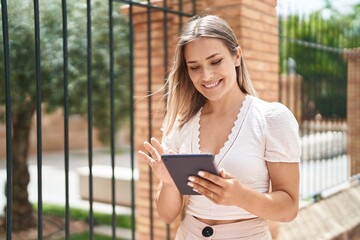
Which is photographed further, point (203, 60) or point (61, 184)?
point (61, 184)

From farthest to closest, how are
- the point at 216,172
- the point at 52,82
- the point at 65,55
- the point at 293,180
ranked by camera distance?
the point at 52,82 → the point at 65,55 → the point at 293,180 → the point at 216,172

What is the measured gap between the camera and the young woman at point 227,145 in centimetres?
172

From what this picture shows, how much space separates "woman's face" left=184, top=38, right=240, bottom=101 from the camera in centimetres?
184

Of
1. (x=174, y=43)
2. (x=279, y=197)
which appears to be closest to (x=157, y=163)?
(x=279, y=197)

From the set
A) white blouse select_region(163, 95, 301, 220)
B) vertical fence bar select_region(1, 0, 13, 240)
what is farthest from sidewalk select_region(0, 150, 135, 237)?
white blouse select_region(163, 95, 301, 220)

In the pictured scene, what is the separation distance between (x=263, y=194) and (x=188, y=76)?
2.14ft

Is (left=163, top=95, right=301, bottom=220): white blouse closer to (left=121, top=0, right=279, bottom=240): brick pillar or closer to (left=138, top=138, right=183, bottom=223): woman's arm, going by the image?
(left=138, top=138, right=183, bottom=223): woman's arm

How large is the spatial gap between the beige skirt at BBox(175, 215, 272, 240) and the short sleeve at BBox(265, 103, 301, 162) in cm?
28

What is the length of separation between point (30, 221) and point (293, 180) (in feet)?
20.3

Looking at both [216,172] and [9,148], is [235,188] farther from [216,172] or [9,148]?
[9,148]

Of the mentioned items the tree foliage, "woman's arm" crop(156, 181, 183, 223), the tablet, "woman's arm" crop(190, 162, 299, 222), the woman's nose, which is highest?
the tree foliage

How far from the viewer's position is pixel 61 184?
11789 millimetres

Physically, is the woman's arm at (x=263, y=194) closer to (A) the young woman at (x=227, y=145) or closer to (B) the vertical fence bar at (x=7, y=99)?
(A) the young woman at (x=227, y=145)

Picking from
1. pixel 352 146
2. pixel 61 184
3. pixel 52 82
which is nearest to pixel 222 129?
pixel 52 82
